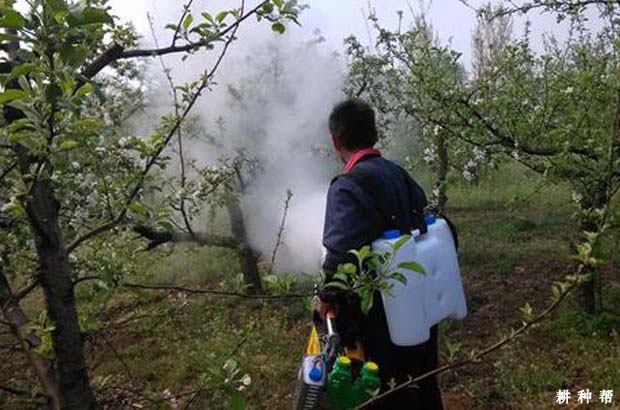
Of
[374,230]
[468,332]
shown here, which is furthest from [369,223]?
[468,332]

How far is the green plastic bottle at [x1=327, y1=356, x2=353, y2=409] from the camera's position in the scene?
2.42 m

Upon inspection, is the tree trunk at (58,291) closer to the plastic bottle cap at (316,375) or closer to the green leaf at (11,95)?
the green leaf at (11,95)

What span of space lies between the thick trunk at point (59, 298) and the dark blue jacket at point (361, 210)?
119 centimetres

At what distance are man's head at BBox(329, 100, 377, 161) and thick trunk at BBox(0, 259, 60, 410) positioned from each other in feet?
5.95

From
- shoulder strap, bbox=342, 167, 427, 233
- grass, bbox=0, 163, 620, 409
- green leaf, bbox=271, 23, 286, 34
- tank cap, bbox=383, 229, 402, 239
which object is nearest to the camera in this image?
green leaf, bbox=271, 23, 286, 34

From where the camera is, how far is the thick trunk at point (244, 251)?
7461 millimetres

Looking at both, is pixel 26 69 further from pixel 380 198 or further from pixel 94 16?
pixel 380 198

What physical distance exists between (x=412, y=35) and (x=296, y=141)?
3194 mm

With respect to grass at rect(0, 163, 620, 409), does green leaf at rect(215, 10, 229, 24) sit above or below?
above

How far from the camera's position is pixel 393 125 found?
31.2ft

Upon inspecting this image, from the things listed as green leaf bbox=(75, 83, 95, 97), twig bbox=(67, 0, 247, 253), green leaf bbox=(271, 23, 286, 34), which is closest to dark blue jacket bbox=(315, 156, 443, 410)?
twig bbox=(67, 0, 247, 253)

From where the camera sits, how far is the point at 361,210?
2818 millimetres

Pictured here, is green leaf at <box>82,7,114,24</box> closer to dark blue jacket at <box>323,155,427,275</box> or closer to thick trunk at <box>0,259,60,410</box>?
thick trunk at <box>0,259,60,410</box>

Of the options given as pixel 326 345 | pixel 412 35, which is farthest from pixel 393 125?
pixel 326 345
